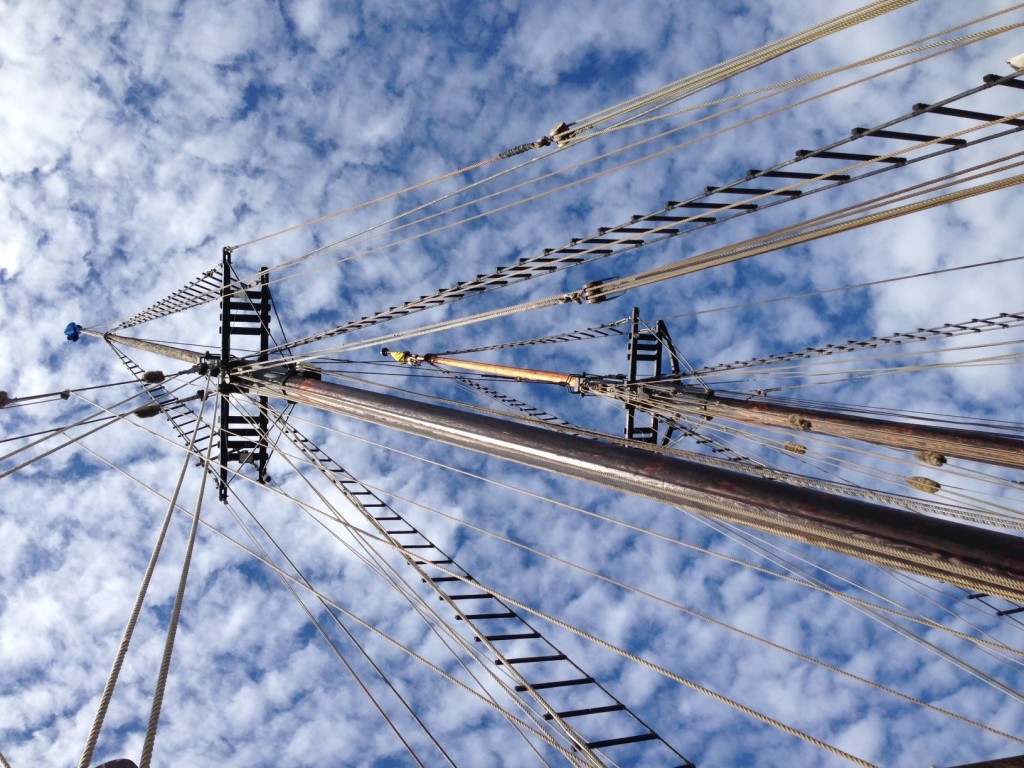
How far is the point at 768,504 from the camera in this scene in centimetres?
449

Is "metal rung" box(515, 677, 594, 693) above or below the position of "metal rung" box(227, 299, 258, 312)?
below

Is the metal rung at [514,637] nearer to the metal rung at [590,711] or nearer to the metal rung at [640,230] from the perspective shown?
the metal rung at [590,711]

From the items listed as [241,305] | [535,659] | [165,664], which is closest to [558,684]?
[535,659]

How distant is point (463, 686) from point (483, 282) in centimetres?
544

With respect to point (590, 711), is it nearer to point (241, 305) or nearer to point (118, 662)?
point (118, 662)

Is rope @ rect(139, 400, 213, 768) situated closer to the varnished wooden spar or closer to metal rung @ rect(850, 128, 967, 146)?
the varnished wooden spar

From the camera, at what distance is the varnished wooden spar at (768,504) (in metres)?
3.55

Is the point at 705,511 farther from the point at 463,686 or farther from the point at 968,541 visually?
the point at 463,686

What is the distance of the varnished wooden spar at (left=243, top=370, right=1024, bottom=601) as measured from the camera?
3555 millimetres

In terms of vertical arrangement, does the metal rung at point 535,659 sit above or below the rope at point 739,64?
below

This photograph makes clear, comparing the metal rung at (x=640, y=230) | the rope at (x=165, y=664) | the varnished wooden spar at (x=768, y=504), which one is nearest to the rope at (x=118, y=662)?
the rope at (x=165, y=664)

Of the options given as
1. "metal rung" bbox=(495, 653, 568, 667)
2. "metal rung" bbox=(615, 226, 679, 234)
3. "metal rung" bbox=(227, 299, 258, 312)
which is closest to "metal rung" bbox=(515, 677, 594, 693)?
"metal rung" bbox=(495, 653, 568, 667)

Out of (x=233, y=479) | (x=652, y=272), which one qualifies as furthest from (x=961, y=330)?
(x=233, y=479)

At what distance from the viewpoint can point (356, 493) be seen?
34.5 feet
